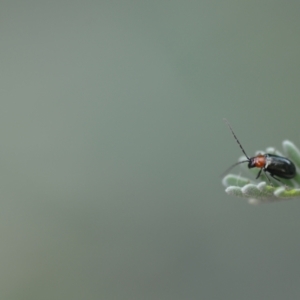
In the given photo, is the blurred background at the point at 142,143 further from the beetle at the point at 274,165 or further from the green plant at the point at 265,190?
the green plant at the point at 265,190

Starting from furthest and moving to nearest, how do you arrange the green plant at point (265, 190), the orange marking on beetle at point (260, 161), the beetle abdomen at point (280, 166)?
the orange marking on beetle at point (260, 161) < the beetle abdomen at point (280, 166) < the green plant at point (265, 190)

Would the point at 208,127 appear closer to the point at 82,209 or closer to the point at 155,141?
the point at 155,141

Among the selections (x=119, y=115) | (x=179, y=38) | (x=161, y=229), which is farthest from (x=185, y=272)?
(x=179, y=38)

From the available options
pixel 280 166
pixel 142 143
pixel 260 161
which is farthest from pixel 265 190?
pixel 142 143

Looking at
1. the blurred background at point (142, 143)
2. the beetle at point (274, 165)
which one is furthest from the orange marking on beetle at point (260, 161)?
the blurred background at point (142, 143)

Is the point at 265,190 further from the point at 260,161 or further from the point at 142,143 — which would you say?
the point at 142,143

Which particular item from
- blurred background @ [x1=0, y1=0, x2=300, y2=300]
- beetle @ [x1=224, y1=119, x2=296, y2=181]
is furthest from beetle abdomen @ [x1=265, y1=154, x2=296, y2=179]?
blurred background @ [x1=0, y1=0, x2=300, y2=300]

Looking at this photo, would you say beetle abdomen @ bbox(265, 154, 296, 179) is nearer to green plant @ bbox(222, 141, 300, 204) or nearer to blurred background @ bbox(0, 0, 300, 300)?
green plant @ bbox(222, 141, 300, 204)

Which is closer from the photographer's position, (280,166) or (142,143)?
(280,166)
